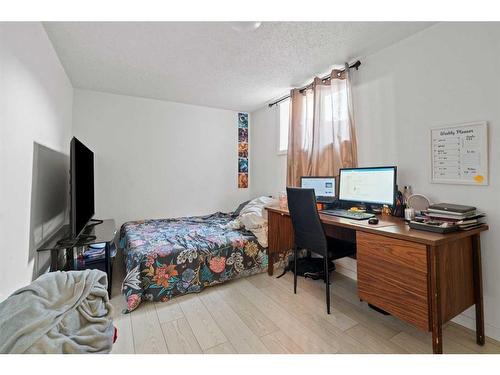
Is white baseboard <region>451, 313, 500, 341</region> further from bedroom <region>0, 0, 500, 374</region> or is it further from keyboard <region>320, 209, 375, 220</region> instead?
keyboard <region>320, 209, 375, 220</region>

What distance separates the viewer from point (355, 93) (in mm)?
2248

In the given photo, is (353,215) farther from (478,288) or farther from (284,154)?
(284,154)

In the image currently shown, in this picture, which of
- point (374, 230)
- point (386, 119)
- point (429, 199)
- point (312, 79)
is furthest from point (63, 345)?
point (312, 79)

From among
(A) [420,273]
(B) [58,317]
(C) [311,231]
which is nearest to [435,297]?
(A) [420,273]

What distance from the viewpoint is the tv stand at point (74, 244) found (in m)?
1.63

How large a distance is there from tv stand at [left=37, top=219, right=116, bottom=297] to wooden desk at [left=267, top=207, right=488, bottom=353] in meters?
1.91

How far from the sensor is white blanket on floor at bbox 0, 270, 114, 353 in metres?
0.77

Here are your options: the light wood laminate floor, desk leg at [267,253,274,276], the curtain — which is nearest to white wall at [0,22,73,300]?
the light wood laminate floor

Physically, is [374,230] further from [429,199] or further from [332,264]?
[332,264]

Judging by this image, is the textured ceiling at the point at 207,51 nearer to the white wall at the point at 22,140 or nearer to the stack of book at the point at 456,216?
the white wall at the point at 22,140

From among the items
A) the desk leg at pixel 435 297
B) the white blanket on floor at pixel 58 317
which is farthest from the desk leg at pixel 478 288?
the white blanket on floor at pixel 58 317

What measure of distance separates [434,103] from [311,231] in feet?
4.28

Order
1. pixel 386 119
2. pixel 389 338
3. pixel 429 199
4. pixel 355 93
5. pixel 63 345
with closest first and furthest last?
1. pixel 63 345
2. pixel 389 338
3. pixel 429 199
4. pixel 386 119
5. pixel 355 93
